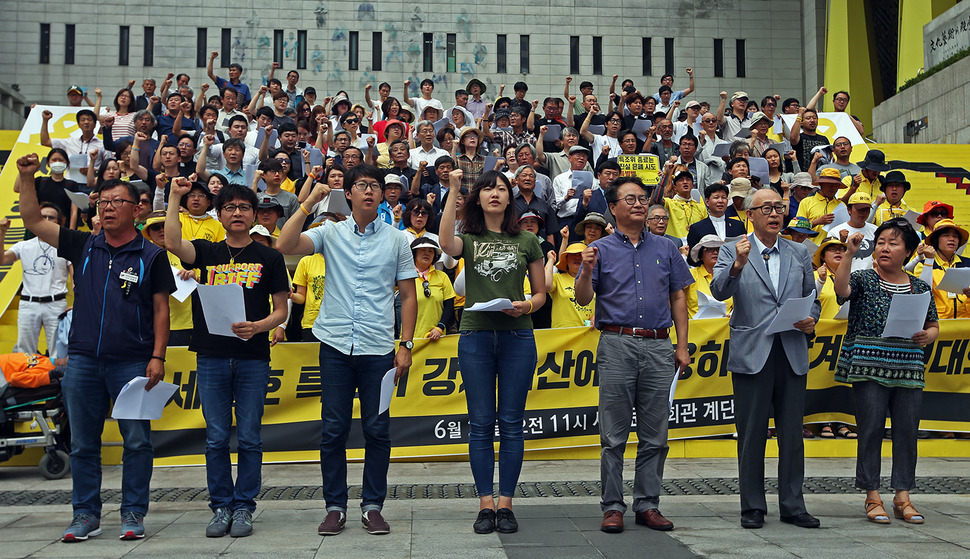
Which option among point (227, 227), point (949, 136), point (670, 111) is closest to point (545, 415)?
point (227, 227)

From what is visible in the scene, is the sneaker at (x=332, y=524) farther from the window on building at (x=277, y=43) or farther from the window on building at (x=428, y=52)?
the window on building at (x=277, y=43)

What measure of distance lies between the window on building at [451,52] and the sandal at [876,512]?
96.6 ft

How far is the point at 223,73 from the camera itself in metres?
33.2

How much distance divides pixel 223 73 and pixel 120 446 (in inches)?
1061

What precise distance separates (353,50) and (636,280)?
2959 centimetres

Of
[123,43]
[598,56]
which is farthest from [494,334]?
[123,43]

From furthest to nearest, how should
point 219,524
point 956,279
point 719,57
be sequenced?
1. point 719,57
2. point 956,279
3. point 219,524

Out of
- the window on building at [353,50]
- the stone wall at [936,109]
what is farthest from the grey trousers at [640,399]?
the window on building at [353,50]

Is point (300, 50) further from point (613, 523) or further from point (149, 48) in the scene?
point (613, 523)

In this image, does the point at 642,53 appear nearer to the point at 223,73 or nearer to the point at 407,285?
the point at 223,73

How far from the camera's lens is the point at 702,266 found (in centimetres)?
992

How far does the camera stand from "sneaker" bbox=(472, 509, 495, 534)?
216 inches

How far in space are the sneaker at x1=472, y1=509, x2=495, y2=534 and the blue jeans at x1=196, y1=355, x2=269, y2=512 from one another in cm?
143

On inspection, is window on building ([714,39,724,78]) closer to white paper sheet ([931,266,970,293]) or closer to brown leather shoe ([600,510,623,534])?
white paper sheet ([931,266,970,293])
